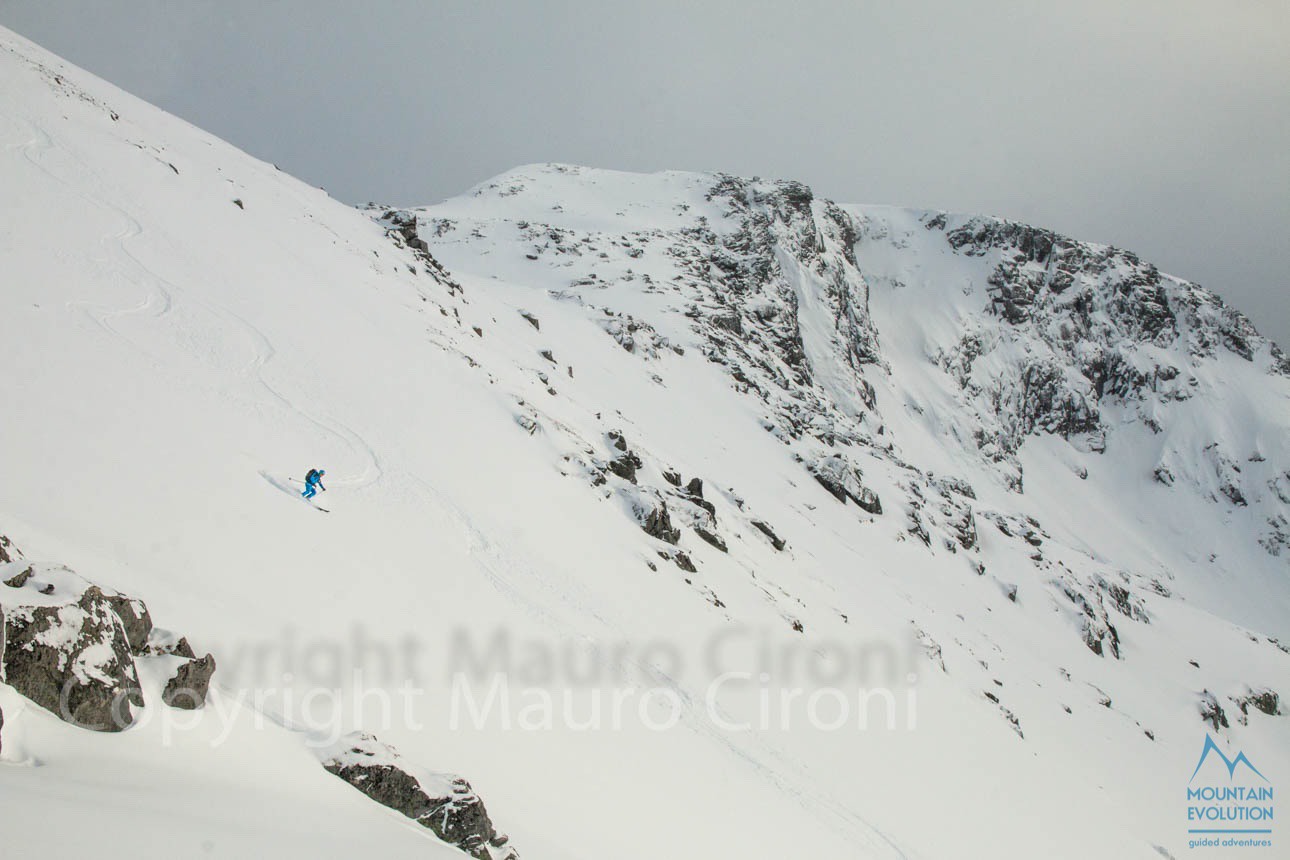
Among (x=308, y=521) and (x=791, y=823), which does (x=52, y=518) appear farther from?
(x=791, y=823)

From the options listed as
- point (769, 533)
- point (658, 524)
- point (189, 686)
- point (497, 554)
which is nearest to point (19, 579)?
point (189, 686)

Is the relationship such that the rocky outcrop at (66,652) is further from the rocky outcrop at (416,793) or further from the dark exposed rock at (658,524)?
the dark exposed rock at (658,524)

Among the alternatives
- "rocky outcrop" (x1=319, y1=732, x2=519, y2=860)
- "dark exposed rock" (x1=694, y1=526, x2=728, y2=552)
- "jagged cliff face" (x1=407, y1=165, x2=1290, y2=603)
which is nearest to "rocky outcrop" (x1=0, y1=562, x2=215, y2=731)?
"rocky outcrop" (x1=319, y1=732, x2=519, y2=860)

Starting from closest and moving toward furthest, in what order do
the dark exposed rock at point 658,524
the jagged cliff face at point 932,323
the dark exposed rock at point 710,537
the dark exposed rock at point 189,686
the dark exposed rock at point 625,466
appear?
1. the dark exposed rock at point 189,686
2. the dark exposed rock at point 658,524
3. the dark exposed rock at point 710,537
4. the dark exposed rock at point 625,466
5. the jagged cliff face at point 932,323

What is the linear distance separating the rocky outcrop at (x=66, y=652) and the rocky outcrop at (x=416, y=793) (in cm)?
208

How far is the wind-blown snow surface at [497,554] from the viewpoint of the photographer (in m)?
8.46

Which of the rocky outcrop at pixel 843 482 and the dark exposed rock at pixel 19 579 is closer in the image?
the dark exposed rock at pixel 19 579

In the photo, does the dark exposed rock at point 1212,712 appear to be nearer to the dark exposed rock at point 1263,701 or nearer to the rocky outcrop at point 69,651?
the dark exposed rock at point 1263,701

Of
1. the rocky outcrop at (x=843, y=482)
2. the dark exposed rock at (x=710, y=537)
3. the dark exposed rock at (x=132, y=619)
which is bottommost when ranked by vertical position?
the dark exposed rock at (x=132, y=619)

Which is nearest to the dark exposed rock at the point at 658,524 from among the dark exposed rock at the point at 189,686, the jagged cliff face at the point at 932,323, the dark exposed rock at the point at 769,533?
the dark exposed rock at the point at 769,533

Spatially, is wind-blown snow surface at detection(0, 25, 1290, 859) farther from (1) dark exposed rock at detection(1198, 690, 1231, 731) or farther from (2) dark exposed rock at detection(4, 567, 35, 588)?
(2) dark exposed rock at detection(4, 567, 35, 588)

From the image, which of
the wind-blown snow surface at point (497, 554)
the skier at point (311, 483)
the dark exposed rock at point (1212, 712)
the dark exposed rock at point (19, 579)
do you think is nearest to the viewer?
the dark exposed rock at point (19, 579)

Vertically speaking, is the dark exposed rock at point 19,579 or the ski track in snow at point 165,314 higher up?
the ski track in snow at point 165,314

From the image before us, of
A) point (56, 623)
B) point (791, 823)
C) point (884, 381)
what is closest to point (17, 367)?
point (56, 623)
